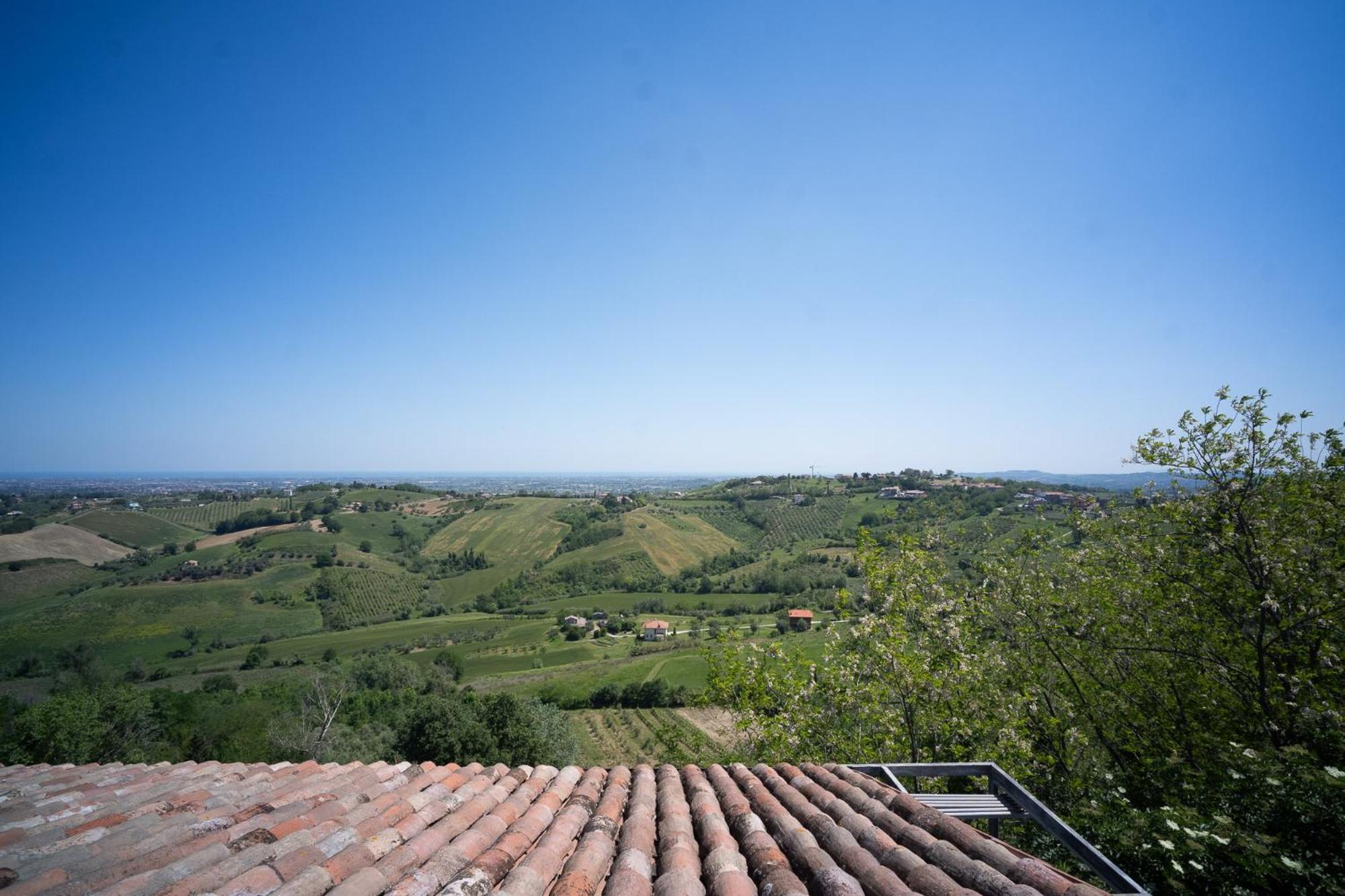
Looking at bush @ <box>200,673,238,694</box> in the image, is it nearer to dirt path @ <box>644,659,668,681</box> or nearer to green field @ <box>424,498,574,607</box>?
dirt path @ <box>644,659,668,681</box>

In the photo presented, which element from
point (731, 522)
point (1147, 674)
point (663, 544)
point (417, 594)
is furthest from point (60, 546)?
point (1147, 674)

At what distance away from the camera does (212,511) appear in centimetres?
14962

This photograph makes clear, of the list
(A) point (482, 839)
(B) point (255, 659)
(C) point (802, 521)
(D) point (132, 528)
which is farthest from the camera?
(C) point (802, 521)

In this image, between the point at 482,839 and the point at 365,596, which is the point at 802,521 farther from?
the point at 482,839

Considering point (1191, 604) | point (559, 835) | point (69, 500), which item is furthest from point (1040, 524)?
point (69, 500)

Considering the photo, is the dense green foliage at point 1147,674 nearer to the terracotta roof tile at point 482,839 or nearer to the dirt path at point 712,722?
the terracotta roof tile at point 482,839

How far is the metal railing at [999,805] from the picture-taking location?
3.97 metres

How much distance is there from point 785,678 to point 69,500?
215 m

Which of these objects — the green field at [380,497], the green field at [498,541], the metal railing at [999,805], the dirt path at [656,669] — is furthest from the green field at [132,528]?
the metal railing at [999,805]

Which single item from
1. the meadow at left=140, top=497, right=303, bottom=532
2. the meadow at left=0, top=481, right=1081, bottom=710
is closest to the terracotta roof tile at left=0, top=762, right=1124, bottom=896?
the meadow at left=0, top=481, right=1081, bottom=710

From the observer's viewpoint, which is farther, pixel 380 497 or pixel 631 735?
pixel 380 497

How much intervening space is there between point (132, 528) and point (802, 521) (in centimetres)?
16006

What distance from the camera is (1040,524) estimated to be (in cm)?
1220

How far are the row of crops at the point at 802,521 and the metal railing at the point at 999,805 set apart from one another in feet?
374
